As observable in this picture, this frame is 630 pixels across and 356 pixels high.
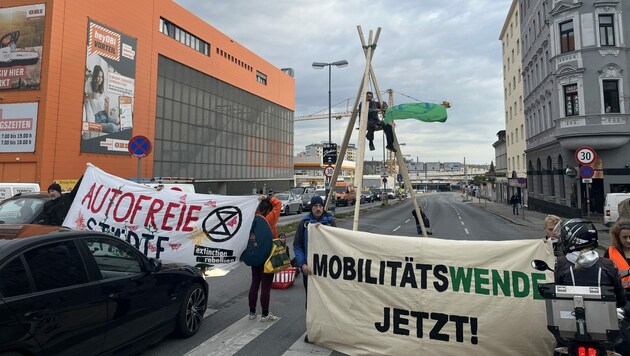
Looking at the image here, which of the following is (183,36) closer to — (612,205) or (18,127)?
(18,127)

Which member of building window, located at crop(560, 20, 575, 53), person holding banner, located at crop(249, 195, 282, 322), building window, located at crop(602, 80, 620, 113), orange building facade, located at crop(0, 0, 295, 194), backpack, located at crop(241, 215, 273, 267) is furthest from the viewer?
orange building facade, located at crop(0, 0, 295, 194)

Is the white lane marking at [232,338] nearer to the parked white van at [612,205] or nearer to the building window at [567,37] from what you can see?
the parked white van at [612,205]

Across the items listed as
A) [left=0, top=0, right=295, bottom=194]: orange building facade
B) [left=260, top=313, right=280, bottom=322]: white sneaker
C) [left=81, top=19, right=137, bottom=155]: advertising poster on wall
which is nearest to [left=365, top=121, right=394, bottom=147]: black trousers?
[left=260, top=313, right=280, bottom=322]: white sneaker

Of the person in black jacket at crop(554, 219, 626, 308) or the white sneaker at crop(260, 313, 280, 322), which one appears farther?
the white sneaker at crop(260, 313, 280, 322)

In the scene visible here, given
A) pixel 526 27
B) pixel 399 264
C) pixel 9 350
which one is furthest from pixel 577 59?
pixel 9 350

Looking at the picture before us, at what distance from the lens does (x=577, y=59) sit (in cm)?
2219

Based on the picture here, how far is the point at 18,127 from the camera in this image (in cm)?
2369

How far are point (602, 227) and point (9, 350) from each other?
23617 mm

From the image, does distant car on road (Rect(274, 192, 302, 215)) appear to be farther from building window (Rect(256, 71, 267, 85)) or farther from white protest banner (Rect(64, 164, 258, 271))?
building window (Rect(256, 71, 267, 85))

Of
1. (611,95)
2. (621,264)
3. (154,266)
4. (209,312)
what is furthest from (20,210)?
(611,95)

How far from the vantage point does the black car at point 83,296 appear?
9.00 feet

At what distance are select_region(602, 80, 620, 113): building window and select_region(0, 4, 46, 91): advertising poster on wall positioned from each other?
35.6m

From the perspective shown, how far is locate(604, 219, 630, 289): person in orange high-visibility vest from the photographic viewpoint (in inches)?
127

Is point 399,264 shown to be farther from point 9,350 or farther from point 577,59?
point 577,59
